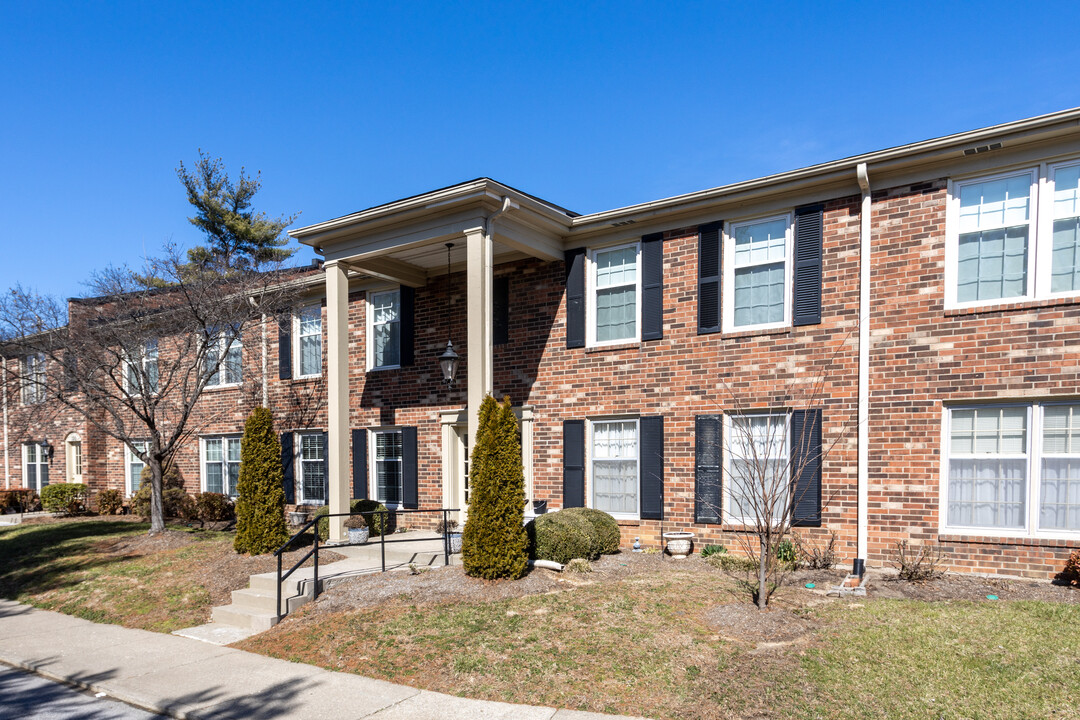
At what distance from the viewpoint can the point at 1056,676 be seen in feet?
17.6

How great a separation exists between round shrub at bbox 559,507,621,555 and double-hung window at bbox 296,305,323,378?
7.83 meters

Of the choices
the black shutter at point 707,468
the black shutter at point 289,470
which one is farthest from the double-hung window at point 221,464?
the black shutter at point 707,468

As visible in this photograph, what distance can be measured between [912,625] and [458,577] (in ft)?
17.9

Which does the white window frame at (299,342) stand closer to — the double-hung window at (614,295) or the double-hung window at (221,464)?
the double-hung window at (221,464)

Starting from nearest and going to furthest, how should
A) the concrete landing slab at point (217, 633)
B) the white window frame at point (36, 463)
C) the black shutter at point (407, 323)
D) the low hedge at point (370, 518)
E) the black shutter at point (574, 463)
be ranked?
1. the concrete landing slab at point (217, 633)
2. the black shutter at point (574, 463)
3. the low hedge at point (370, 518)
4. the black shutter at point (407, 323)
5. the white window frame at point (36, 463)

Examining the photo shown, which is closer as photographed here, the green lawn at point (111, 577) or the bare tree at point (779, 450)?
the green lawn at point (111, 577)

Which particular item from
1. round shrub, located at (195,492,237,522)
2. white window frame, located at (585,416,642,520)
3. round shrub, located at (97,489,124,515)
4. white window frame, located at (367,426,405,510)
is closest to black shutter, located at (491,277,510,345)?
white window frame, located at (585,416,642,520)

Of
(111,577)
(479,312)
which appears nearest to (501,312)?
(479,312)

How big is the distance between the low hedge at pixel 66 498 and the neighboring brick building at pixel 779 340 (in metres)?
11.6

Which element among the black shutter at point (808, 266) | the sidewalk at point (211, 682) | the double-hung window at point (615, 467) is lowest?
the sidewalk at point (211, 682)

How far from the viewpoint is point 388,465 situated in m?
14.2

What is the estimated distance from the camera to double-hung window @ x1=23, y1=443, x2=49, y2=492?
73.3 feet

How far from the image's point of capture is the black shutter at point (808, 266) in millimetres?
9617

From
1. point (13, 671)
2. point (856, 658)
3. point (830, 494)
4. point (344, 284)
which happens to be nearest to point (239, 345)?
point (344, 284)
